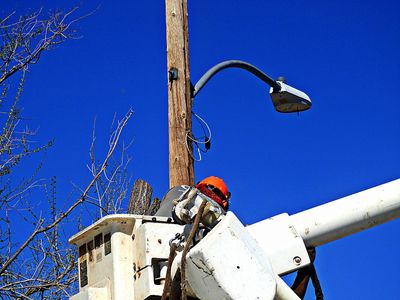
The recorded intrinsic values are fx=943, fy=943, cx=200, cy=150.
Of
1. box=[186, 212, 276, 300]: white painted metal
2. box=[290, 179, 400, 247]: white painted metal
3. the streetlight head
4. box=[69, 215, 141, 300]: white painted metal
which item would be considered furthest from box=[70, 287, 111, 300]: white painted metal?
the streetlight head

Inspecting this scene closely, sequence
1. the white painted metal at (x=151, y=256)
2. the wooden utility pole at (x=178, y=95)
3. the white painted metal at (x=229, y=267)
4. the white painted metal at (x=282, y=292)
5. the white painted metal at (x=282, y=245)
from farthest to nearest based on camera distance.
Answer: the wooden utility pole at (x=178, y=95) < the white painted metal at (x=282, y=245) < the white painted metal at (x=151, y=256) < the white painted metal at (x=282, y=292) < the white painted metal at (x=229, y=267)

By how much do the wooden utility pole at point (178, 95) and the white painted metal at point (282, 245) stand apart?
4168mm

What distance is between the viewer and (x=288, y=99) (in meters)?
8.97

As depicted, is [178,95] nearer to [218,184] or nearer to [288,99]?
[288,99]

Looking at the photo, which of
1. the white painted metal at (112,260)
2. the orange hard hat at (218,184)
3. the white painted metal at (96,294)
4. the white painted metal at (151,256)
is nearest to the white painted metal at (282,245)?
the white painted metal at (151,256)

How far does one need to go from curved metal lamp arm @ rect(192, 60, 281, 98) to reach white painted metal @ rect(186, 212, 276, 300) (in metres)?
5.38

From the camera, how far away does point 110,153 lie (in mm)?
9742

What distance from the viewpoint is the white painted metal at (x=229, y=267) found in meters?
2.72

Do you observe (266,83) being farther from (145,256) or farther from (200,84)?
(145,256)

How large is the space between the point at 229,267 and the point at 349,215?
0.64 meters

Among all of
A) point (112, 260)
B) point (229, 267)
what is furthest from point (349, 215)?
point (112, 260)

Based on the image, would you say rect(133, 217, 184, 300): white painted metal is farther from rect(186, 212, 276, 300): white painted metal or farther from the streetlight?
the streetlight

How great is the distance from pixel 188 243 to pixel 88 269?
1.59ft

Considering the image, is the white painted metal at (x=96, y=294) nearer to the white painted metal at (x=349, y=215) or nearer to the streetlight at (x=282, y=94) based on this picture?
the white painted metal at (x=349, y=215)
